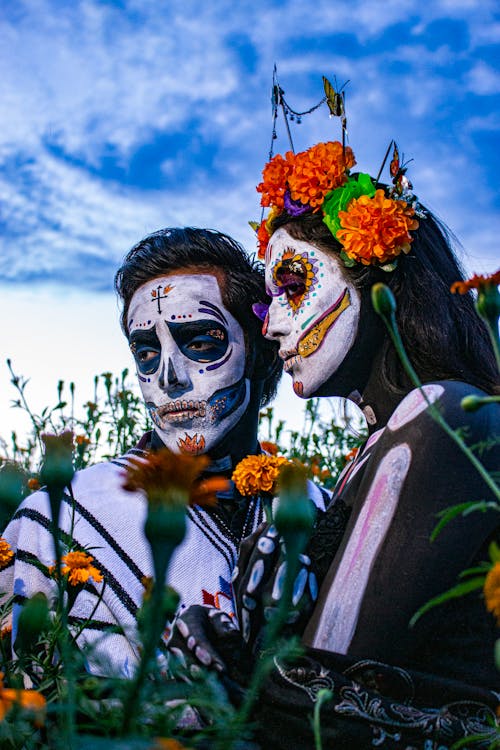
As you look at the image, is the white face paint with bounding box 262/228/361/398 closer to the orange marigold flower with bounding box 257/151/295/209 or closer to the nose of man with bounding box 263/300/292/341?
the nose of man with bounding box 263/300/292/341

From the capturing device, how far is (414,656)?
1.51 metres

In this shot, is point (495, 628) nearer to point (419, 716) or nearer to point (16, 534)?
point (419, 716)

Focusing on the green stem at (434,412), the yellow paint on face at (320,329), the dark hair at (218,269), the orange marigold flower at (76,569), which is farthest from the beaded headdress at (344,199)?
the orange marigold flower at (76,569)

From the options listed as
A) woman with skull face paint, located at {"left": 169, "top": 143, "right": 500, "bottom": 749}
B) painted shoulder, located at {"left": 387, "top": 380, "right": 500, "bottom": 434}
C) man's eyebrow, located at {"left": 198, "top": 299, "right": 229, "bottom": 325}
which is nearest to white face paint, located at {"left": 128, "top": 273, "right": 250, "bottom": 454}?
man's eyebrow, located at {"left": 198, "top": 299, "right": 229, "bottom": 325}

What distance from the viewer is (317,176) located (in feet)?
7.06

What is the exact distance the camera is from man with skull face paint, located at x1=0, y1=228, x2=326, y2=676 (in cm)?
214

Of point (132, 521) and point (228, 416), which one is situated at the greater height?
point (228, 416)

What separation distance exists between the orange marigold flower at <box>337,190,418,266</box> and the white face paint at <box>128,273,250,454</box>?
0.61 meters

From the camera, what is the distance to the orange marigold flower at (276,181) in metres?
2.25

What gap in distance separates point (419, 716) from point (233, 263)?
1.63 meters

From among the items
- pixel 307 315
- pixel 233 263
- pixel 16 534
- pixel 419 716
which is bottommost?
pixel 419 716

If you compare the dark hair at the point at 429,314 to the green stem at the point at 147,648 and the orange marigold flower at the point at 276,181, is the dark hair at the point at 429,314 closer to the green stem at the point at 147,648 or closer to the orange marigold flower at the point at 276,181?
the orange marigold flower at the point at 276,181

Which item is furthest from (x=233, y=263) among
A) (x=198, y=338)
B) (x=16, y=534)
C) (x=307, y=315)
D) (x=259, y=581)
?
(x=259, y=581)

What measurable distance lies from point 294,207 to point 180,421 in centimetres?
73
